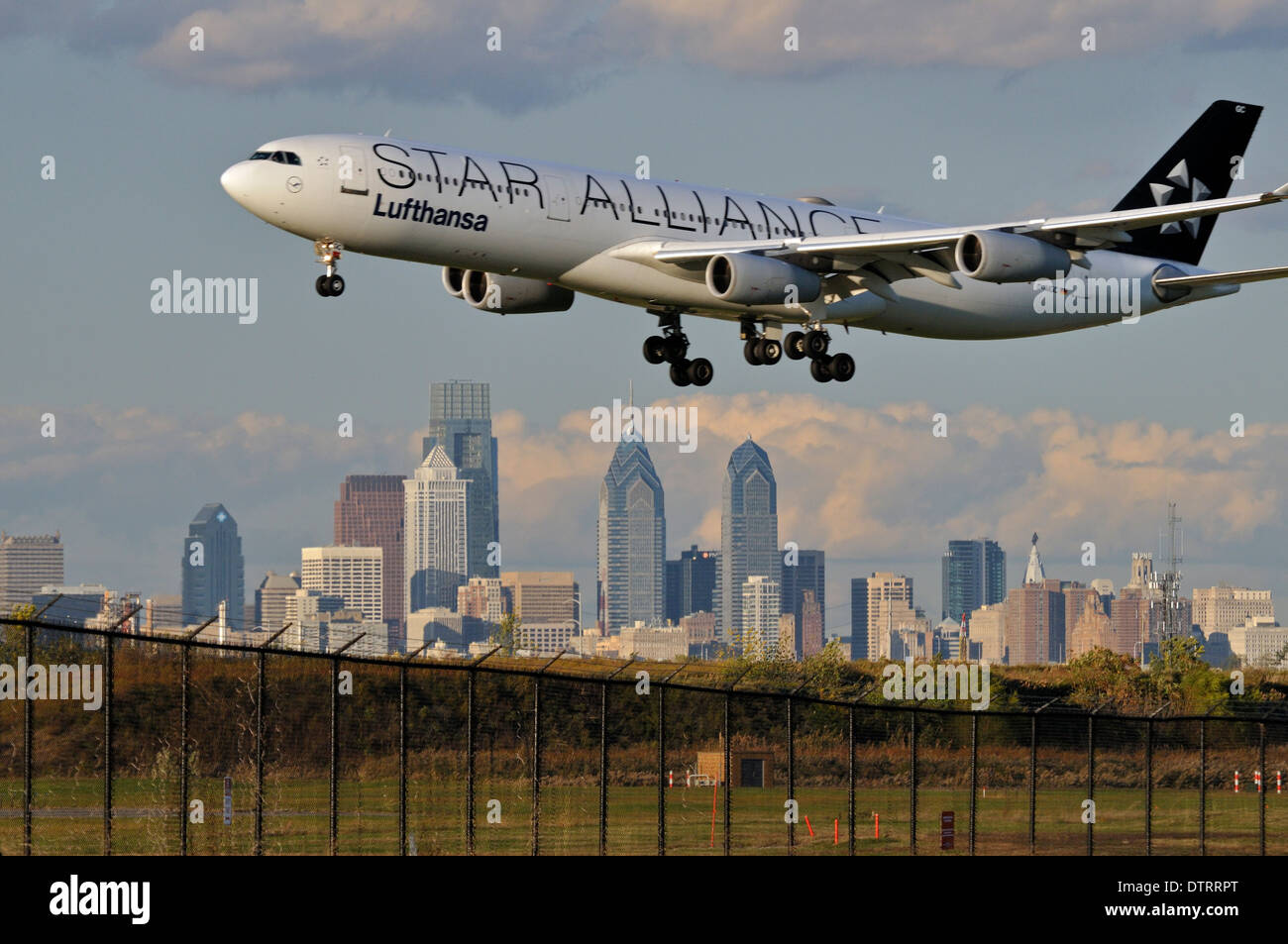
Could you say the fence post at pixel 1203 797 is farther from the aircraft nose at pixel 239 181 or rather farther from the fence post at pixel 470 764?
the aircraft nose at pixel 239 181

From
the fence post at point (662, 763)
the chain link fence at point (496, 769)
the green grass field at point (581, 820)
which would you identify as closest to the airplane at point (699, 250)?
the chain link fence at point (496, 769)

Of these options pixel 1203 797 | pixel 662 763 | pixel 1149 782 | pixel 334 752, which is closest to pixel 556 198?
pixel 1149 782

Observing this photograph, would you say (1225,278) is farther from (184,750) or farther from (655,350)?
(184,750)

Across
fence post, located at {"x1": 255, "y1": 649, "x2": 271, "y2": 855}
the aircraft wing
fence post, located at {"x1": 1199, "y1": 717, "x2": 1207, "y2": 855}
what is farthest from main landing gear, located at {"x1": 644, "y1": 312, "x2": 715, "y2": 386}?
fence post, located at {"x1": 255, "y1": 649, "x2": 271, "y2": 855}

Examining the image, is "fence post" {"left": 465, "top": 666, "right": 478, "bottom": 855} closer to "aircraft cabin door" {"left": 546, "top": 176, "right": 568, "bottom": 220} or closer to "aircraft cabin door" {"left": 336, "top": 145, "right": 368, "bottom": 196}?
"aircraft cabin door" {"left": 336, "top": 145, "right": 368, "bottom": 196}

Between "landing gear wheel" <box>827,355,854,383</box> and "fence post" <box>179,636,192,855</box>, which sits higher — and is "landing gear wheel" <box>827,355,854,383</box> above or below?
above
